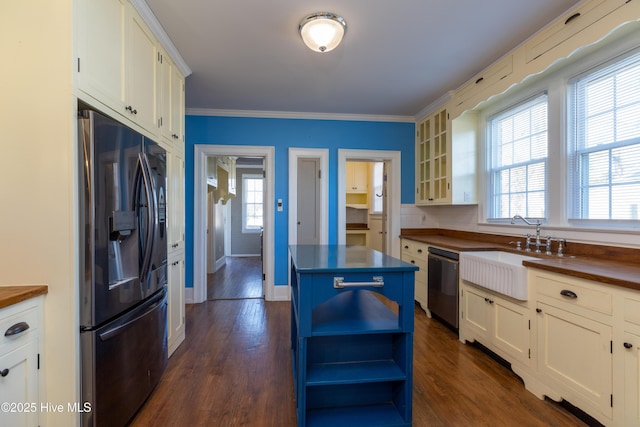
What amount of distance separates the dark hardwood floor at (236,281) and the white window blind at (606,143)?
12.3ft

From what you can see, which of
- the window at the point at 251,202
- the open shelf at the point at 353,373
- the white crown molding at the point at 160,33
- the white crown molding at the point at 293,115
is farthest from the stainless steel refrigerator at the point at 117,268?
the window at the point at 251,202

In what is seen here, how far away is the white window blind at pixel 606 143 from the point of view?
188 cm

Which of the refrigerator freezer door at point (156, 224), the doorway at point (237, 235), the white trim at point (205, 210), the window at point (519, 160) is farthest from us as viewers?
the doorway at point (237, 235)

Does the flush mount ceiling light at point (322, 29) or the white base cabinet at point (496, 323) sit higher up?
the flush mount ceiling light at point (322, 29)

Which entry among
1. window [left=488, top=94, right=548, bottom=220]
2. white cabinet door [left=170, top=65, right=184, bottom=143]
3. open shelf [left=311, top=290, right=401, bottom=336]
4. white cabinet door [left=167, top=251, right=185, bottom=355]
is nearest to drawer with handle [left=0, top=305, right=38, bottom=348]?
white cabinet door [left=167, top=251, right=185, bottom=355]

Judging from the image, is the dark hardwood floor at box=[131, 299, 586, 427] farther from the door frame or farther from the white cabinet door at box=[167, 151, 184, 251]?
the door frame

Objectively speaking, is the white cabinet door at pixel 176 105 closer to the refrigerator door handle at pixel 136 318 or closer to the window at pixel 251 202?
the refrigerator door handle at pixel 136 318

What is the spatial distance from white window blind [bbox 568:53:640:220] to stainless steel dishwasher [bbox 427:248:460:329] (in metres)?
1.07

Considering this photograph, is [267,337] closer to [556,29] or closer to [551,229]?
[551,229]

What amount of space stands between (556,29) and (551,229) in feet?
5.00

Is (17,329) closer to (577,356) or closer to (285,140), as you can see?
(577,356)

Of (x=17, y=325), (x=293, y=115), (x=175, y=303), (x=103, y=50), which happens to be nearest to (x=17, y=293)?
(x=17, y=325)

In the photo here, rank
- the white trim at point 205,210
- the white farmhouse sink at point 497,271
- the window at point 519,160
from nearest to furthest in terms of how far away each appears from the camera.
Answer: the white farmhouse sink at point 497,271, the window at point 519,160, the white trim at point 205,210

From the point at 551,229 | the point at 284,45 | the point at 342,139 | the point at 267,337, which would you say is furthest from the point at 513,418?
the point at 342,139
